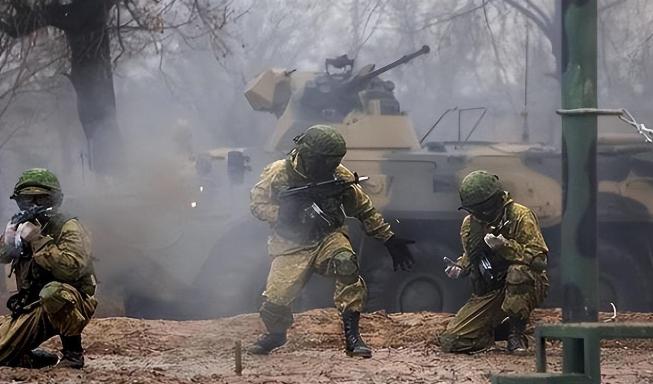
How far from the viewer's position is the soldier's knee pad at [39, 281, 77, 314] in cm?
599

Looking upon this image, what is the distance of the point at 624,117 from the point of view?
12.5 ft

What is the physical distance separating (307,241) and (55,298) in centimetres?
153

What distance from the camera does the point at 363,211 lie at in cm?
695

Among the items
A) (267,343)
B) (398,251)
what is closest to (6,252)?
(267,343)

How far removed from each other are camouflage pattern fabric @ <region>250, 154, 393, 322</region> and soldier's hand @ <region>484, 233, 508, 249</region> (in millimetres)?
668

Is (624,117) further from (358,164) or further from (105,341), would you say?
(358,164)

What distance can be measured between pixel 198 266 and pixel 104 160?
148 inches

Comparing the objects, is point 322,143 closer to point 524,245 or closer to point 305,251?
point 305,251

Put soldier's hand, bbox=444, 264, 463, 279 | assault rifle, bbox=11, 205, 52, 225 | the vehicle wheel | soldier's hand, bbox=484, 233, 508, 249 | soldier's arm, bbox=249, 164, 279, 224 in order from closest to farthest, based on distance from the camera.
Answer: assault rifle, bbox=11, 205, 52, 225 < soldier's hand, bbox=484, 233, 508, 249 < soldier's arm, bbox=249, 164, 279, 224 < soldier's hand, bbox=444, 264, 463, 279 < the vehicle wheel

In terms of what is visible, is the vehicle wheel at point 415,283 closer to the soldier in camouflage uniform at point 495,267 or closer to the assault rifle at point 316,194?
the soldier in camouflage uniform at point 495,267

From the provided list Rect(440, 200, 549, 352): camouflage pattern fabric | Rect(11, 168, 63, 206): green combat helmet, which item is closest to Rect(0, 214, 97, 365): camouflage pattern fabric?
Rect(11, 168, 63, 206): green combat helmet

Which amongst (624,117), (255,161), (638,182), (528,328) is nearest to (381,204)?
(255,161)

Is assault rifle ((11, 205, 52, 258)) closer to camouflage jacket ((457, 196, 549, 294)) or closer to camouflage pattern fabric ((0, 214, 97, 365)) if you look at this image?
camouflage pattern fabric ((0, 214, 97, 365))

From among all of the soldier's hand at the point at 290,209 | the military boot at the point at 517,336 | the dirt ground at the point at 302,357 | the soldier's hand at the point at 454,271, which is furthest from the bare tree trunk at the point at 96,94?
the military boot at the point at 517,336
